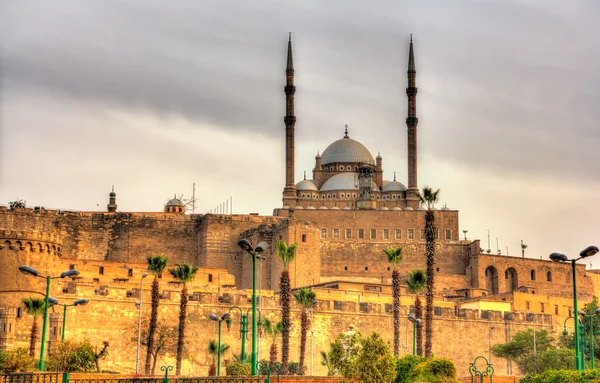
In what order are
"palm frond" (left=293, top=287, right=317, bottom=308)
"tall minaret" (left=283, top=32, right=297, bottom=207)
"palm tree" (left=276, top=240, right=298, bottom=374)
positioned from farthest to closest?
"tall minaret" (left=283, top=32, right=297, bottom=207) → "palm frond" (left=293, top=287, right=317, bottom=308) → "palm tree" (left=276, top=240, right=298, bottom=374)

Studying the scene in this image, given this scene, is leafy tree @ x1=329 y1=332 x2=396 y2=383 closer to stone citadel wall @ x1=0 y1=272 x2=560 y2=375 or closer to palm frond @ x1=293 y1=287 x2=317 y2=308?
stone citadel wall @ x1=0 y1=272 x2=560 y2=375

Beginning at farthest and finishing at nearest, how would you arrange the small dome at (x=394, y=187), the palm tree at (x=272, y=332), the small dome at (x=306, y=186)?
Result: the small dome at (x=306, y=186)
the small dome at (x=394, y=187)
the palm tree at (x=272, y=332)

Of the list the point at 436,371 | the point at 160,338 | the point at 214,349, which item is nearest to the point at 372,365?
the point at 436,371

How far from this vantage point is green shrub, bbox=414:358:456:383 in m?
31.0

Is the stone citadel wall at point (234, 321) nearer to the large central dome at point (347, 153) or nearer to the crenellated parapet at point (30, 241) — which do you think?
the crenellated parapet at point (30, 241)

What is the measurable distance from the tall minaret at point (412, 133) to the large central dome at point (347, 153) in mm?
7742

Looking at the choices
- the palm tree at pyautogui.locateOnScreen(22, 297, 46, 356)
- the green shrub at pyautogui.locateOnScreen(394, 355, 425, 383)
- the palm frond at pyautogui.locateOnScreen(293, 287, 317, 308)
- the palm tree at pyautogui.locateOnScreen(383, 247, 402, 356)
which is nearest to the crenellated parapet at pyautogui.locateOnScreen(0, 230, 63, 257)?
the palm tree at pyautogui.locateOnScreen(22, 297, 46, 356)

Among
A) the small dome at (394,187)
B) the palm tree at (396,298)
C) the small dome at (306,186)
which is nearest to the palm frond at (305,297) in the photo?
the palm tree at (396,298)

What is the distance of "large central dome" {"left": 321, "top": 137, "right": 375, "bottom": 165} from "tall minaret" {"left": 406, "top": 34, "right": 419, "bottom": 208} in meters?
7.74

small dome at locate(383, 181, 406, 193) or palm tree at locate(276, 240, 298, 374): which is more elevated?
small dome at locate(383, 181, 406, 193)

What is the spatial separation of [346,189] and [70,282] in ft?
106

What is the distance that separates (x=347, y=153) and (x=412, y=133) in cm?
988

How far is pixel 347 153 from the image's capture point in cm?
8712

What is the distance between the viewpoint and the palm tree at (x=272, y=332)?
54275 millimetres
